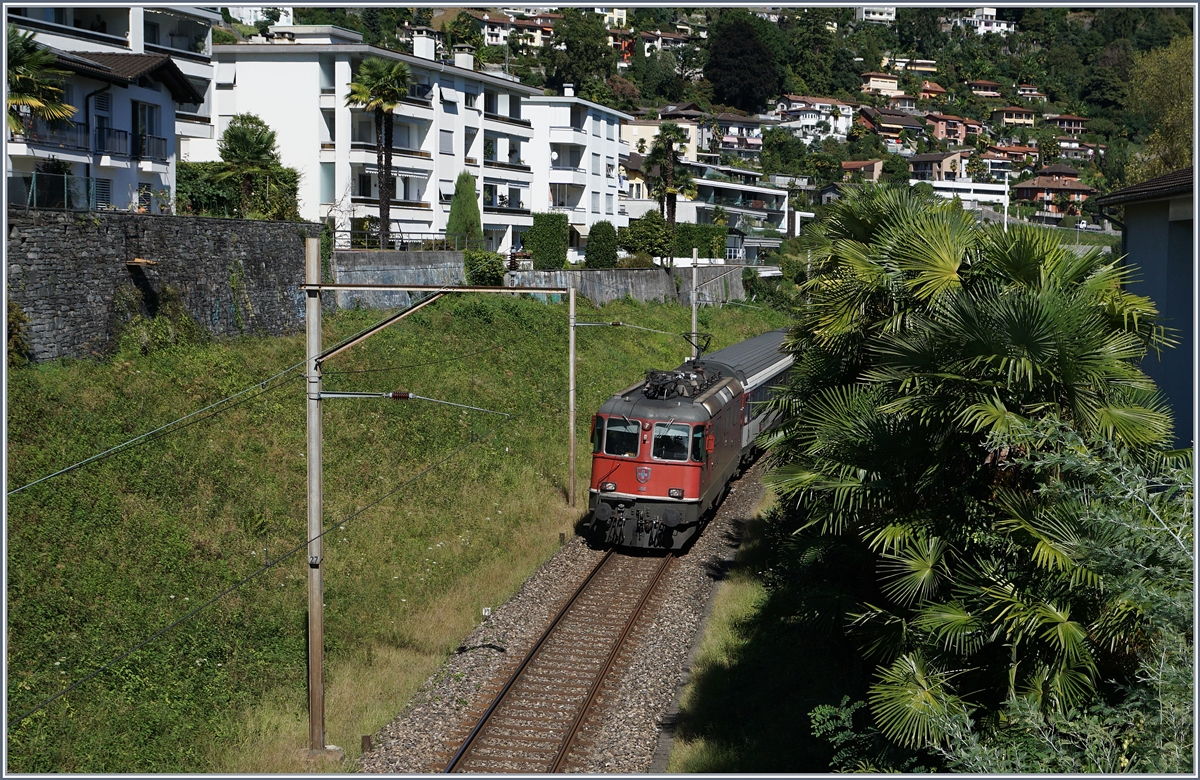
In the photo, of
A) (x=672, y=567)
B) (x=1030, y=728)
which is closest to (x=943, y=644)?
(x=1030, y=728)

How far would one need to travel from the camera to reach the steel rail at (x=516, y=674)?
42.9 feet

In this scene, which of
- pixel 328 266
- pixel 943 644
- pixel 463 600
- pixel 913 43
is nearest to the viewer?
pixel 943 644

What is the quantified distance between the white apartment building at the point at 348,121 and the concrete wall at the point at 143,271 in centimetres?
1139

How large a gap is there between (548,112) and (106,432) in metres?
46.2

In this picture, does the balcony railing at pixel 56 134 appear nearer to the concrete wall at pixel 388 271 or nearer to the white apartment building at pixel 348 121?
the concrete wall at pixel 388 271

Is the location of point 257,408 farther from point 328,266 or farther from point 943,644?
point 943,644

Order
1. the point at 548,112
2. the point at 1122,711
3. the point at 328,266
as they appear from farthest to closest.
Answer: the point at 548,112, the point at 328,266, the point at 1122,711

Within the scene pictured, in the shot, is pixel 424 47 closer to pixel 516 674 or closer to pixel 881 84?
pixel 516 674

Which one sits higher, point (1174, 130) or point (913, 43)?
point (913, 43)

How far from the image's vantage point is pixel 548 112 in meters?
62.2

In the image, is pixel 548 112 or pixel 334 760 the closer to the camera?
pixel 334 760

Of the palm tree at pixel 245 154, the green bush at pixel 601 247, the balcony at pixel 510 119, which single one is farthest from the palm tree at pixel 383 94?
the balcony at pixel 510 119

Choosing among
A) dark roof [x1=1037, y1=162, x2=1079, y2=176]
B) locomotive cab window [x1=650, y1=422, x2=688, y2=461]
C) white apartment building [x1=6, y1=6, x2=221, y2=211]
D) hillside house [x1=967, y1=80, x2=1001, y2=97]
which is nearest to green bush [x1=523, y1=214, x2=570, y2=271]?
white apartment building [x1=6, y1=6, x2=221, y2=211]

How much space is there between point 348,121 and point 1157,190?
121 ft
